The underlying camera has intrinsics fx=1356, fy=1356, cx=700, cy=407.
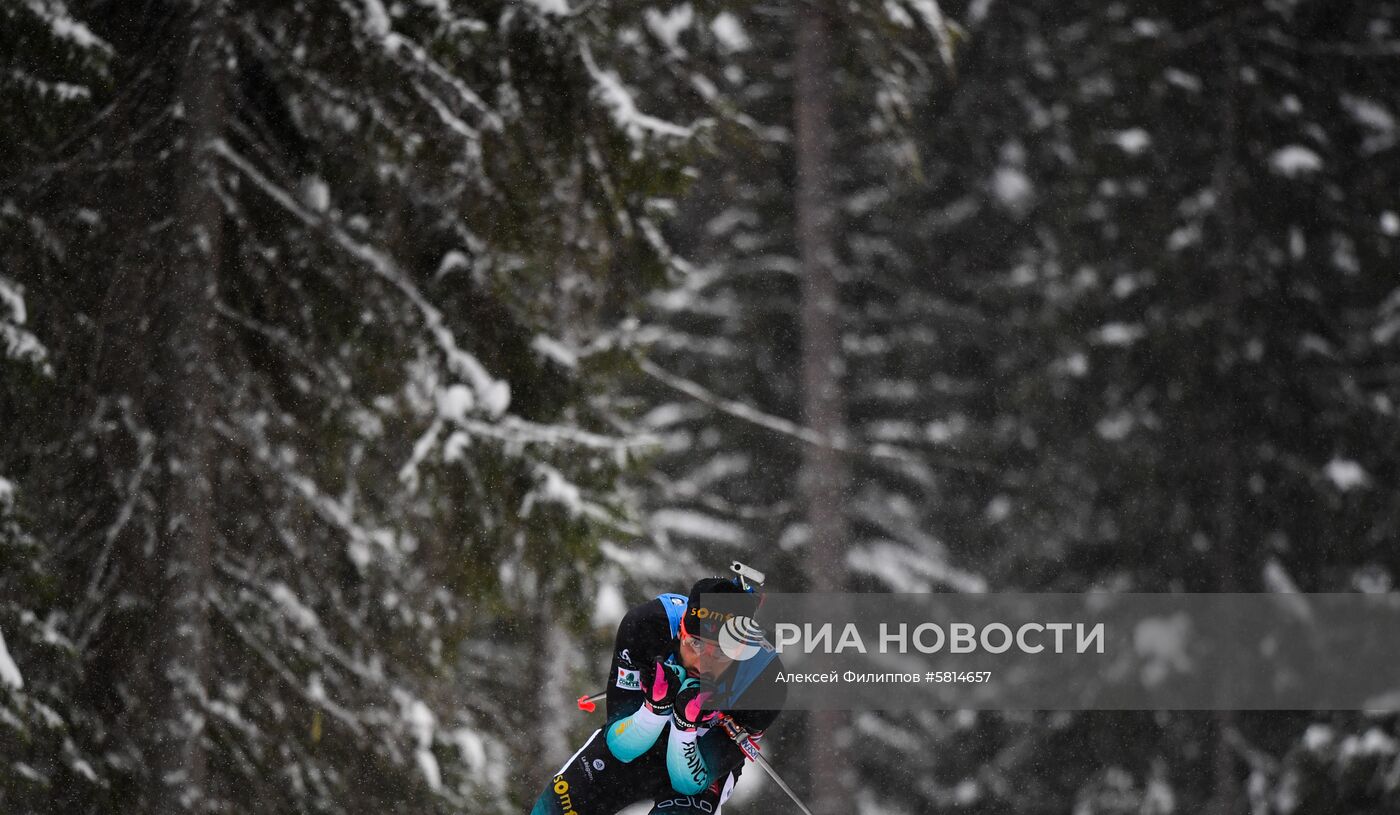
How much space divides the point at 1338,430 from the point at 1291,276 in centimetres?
222

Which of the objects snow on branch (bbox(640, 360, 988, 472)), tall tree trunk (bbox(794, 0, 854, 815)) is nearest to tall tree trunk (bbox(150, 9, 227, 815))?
snow on branch (bbox(640, 360, 988, 472))

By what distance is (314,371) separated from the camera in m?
9.38

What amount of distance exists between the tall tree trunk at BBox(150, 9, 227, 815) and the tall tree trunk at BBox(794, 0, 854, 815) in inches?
306

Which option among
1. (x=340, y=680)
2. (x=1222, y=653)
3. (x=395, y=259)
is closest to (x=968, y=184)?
(x=1222, y=653)

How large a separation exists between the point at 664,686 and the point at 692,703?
0.14m

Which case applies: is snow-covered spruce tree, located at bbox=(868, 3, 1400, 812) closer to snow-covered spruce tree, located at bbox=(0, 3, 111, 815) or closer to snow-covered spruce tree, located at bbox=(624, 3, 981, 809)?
snow-covered spruce tree, located at bbox=(624, 3, 981, 809)

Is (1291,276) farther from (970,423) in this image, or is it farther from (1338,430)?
(970,423)

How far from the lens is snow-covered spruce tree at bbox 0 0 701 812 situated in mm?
8609

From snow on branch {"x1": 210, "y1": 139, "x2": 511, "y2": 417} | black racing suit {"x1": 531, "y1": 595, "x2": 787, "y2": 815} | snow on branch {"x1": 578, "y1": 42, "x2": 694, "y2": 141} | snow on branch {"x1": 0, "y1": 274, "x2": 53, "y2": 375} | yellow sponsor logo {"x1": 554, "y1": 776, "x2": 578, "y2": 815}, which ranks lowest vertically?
yellow sponsor logo {"x1": 554, "y1": 776, "x2": 578, "y2": 815}

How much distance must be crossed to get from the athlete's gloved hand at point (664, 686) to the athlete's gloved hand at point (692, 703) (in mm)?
26

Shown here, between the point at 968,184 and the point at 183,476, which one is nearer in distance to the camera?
the point at 183,476

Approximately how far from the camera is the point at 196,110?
8.79 m

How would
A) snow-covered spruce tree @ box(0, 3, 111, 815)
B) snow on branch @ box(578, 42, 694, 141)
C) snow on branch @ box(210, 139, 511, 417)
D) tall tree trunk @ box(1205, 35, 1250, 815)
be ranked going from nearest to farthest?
snow-covered spruce tree @ box(0, 3, 111, 815), snow on branch @ box(210, 139, 511, 417), snow on branch @ box(578, 42, 694, 141), tall tree trunk @ box(1205, 35, 1250, 815)

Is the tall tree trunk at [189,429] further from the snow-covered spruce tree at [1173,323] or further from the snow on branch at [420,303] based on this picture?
the snow-covered spruce tree at [1173,323]
